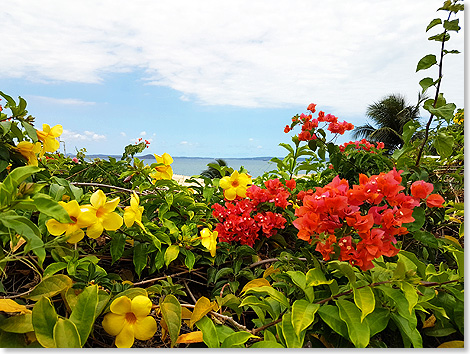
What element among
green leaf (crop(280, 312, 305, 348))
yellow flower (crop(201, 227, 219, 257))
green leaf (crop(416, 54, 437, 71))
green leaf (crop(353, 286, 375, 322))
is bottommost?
green leaf (crop(280, 312, 305, 348))

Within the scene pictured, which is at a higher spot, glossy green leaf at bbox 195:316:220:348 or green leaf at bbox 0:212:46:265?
green leaf at bbox 0:212:46:265

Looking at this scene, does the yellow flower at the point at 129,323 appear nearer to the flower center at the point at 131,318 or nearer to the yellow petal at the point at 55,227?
the flower center at the point at 131,318

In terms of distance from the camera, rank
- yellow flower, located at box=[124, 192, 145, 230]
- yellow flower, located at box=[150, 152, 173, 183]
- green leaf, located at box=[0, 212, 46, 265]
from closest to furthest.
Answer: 1. green leaf, located at box=[0, 212, 46, 265]
2. yellow flower, located at box=[124, 192, 145, 230]
3. yellow flower, located at box=[150, 152, 173, 183]

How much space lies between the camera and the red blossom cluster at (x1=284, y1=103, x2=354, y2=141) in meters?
1.71

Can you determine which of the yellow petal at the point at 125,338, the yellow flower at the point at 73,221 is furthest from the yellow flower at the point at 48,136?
the yellow petal at the point at 125,338

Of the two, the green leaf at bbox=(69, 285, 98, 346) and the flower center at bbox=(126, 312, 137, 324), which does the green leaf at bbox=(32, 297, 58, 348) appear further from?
the flower center at bbox=(126, 312, 137, 324)

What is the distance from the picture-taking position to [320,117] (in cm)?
181

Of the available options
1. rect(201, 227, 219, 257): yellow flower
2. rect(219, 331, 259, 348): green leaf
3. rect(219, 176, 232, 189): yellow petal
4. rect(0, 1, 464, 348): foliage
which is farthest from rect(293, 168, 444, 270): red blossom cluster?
rect(219, 176, 232, 189): yellow petal

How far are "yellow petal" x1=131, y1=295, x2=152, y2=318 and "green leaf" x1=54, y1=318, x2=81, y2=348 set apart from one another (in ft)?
0.47

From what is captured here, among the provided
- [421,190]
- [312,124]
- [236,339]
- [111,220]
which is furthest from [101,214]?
[312,124]

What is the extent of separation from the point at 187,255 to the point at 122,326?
0.36m

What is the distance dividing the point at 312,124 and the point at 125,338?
50.5 inches

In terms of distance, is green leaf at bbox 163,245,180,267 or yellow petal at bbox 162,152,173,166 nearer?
green leaf at bbox 163,245,180,267

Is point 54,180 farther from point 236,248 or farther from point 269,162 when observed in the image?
point 269,162
